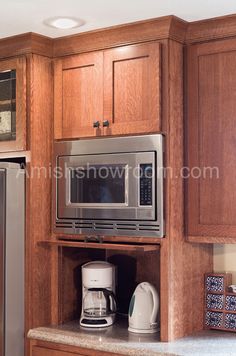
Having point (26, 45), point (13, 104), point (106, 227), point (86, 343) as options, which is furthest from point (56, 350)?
point (26, 45)

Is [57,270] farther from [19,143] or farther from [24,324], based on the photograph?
[19,143]

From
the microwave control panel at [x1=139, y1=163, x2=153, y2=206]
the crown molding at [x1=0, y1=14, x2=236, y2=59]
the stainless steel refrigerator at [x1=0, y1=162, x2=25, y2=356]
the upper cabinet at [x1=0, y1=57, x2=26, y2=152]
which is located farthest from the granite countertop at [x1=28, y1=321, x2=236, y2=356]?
the crown molding at [x1=0, y1=14, x2=236, y2=59]

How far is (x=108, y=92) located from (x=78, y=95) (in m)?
0.21

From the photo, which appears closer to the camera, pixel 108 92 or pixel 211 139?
pixel 211 139

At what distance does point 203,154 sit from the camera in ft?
10.00

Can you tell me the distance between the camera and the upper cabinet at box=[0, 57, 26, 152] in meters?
3.28

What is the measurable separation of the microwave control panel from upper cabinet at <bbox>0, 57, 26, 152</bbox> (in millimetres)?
693

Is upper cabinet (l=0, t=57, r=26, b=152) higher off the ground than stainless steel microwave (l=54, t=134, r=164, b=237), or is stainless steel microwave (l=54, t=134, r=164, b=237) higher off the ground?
upper cabinet (l=0, t=57, r=26, b=152)

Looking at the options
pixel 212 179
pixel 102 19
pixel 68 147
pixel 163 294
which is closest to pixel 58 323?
pixel 163 294

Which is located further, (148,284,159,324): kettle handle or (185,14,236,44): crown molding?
(148,284,159,324): kettle handle

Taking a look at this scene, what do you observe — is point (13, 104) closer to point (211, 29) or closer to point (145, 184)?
point (145, 184)

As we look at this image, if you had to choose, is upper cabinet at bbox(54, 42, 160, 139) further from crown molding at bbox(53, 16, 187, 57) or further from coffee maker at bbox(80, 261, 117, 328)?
coffee maker at bbox(80, 261, 117, 328)

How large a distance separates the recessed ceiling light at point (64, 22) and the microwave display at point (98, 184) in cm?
75

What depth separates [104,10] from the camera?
2844 millimetres
